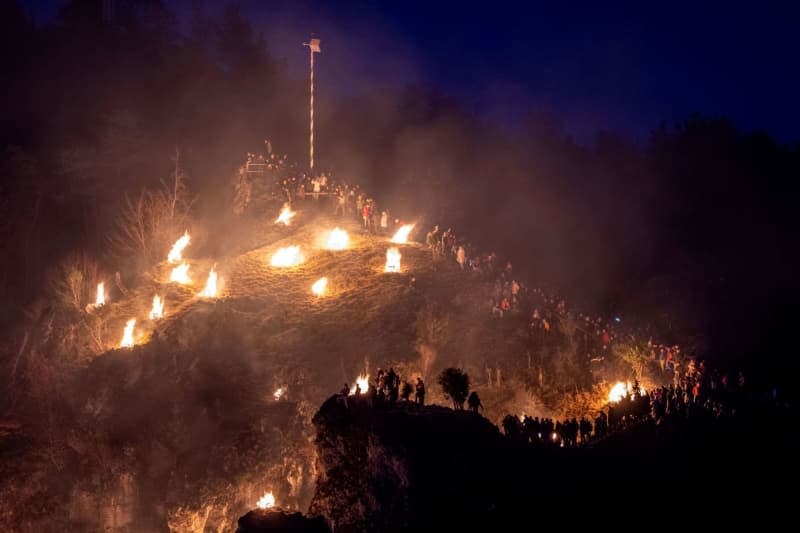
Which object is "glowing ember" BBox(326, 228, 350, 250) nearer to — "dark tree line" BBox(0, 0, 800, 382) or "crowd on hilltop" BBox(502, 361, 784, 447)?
"dark tree line" BBox(0, 0, 800, 382)

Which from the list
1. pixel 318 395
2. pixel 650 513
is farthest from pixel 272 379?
pixel 650 513

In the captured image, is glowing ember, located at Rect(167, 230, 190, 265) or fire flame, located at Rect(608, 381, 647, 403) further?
glowing ember, located at Rect(167, 230, 190, 265)

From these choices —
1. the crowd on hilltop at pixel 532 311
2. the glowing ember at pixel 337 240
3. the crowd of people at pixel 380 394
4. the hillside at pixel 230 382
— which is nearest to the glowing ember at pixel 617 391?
the crowd on hilltop at pixel 532 311

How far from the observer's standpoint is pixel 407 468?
1079cm

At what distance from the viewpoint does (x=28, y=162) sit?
36000 mm

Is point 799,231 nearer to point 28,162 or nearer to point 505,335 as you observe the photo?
point 505,335

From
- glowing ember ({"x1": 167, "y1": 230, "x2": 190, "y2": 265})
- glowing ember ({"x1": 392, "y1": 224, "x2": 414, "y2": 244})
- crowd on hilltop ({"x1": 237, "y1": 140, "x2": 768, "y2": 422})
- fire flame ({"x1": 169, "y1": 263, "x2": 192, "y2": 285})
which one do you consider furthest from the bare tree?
glowing ember ({"x1": 392, "y1": 224, "x2": 414, "y2": 244})

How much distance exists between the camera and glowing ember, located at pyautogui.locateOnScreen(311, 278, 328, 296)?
2416cm

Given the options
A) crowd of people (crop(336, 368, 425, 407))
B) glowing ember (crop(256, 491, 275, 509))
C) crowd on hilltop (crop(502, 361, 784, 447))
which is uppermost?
crowd of people (crop(336, 368, 425, 407))

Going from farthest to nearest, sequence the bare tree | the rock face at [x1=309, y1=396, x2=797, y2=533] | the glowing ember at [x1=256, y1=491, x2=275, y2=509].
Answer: the bare tree
the glowing ember at [x1=256, y1=491, x2=275, y2=509]
the rock face at [x1=309, y1=396, x2=797, y2=533]

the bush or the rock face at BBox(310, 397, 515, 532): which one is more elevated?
→ the bush

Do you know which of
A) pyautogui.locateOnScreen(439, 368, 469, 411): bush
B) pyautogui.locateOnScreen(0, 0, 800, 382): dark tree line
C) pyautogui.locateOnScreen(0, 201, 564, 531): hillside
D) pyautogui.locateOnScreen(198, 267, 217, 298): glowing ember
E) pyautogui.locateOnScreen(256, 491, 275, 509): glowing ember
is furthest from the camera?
pyautogui.locateOnScreen(0, 0, 800, 382): dark tree line

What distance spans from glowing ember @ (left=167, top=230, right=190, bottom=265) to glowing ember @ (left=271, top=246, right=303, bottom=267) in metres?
5.49

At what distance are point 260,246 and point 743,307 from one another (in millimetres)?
26420
